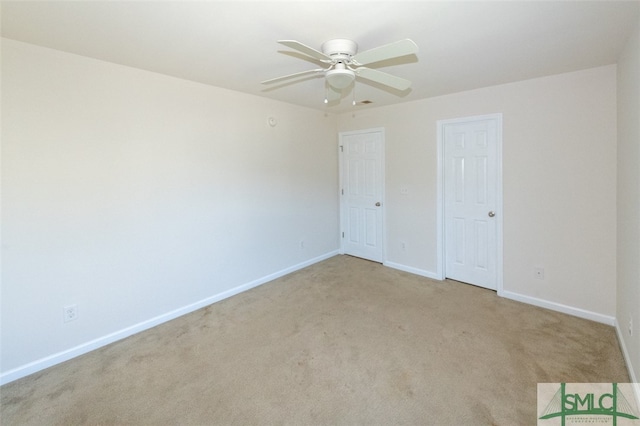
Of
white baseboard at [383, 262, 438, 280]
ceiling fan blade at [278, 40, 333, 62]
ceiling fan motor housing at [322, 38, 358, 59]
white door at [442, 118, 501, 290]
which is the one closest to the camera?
ceiling fan blade at [278, 40, 333, 62]

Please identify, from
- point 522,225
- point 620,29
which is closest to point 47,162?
point 620,29

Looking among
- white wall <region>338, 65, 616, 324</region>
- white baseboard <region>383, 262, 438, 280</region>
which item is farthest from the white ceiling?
white baseboard <region>383, 262, 438, 280</region>

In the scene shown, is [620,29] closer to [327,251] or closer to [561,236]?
[561,236]

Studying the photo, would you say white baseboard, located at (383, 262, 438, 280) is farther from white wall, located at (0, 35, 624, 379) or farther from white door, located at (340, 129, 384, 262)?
white door, located at (340, 129, 384, 262)

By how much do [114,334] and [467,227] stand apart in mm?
3873

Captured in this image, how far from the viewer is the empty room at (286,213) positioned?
74.0 inches

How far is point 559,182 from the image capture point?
2.95 m

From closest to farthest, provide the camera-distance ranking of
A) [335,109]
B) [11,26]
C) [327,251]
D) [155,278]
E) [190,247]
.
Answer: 1. [11,26]
2. [155,278]
3. [190,247]
4. [335,109]
5. [327,251]

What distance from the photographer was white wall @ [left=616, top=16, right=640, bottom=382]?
6.30 feet

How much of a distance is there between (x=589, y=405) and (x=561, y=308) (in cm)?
143

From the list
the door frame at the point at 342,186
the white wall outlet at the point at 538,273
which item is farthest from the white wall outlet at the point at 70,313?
the white wall outlet at the point at 538,273

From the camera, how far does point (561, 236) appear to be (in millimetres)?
2988

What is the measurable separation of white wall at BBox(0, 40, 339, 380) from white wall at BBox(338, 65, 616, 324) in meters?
2.59

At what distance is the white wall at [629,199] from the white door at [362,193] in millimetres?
2524
